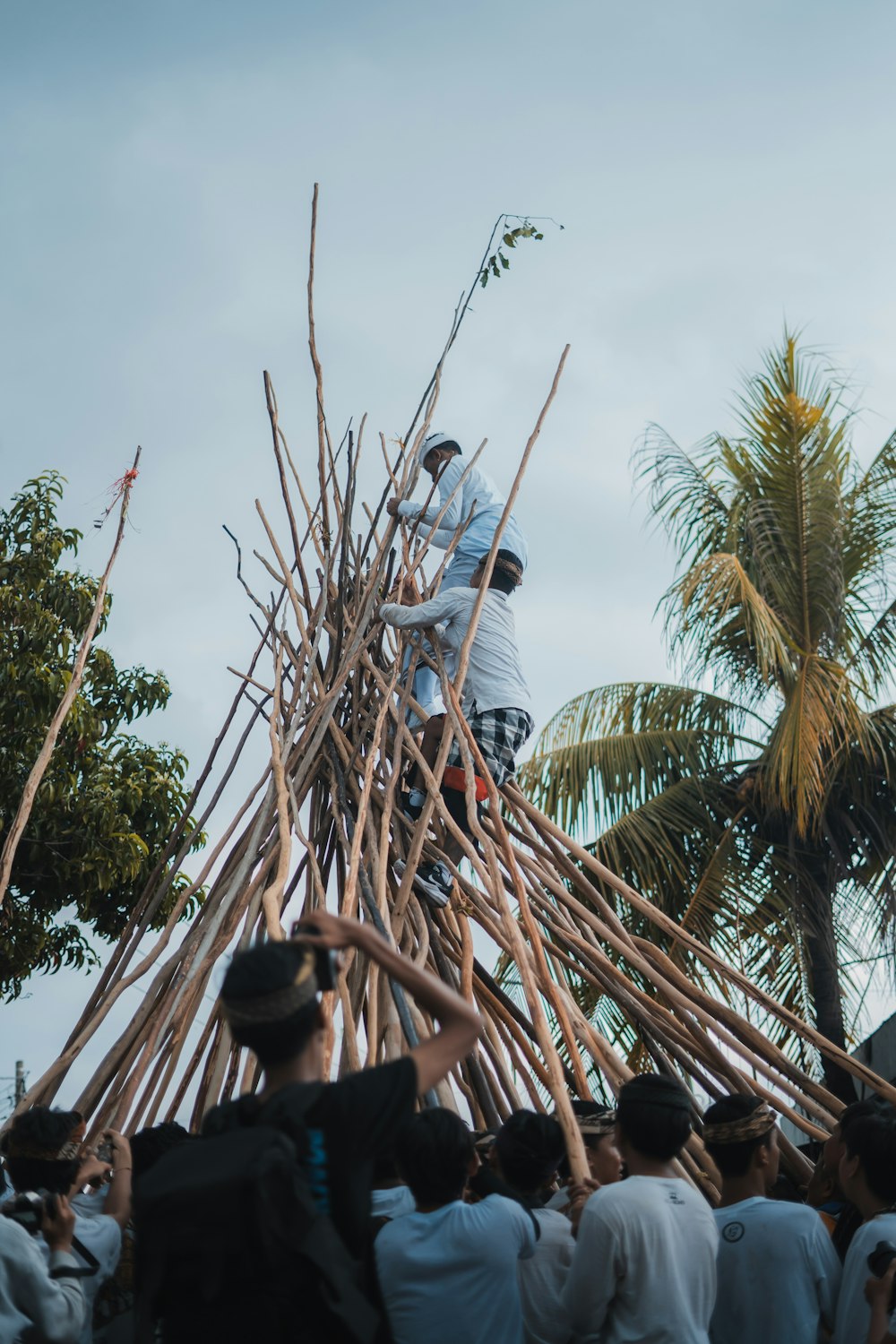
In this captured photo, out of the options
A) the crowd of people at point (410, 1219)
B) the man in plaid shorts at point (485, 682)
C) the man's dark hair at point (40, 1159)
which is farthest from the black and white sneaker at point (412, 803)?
the man's dark hair at point (40, 1159)

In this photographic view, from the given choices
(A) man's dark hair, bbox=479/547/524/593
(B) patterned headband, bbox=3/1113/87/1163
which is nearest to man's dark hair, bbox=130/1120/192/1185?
(B) patterned headband, bbox=3/1113/87/1163

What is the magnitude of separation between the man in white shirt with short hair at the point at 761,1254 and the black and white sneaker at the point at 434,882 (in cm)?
164

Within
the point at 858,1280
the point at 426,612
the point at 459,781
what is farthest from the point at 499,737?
the point at 858,1280

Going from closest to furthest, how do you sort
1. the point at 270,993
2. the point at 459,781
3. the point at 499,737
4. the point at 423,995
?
the point at 270,993
the point at 423,995
the point at 459,781
the point at 499,737

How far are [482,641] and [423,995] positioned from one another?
2.79 m

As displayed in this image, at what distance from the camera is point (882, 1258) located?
2.04 m

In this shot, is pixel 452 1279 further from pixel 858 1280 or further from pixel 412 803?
pixel 412 803

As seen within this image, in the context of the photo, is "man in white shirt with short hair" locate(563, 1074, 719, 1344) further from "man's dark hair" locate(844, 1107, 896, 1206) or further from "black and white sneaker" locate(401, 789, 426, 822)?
"black and white sneaker" locate(401, 789, 426, 822)

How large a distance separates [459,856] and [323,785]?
20.2 inches

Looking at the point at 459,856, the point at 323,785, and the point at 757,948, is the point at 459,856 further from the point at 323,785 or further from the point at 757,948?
the point at 757,948

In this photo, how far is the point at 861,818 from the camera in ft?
27.8

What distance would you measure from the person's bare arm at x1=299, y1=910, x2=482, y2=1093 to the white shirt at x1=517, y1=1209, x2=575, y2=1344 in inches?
26.7

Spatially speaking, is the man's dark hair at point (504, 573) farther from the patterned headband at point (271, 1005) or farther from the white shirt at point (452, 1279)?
the patterned headband at point (271, 1005)

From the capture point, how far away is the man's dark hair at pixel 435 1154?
1.99 m
